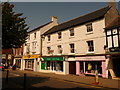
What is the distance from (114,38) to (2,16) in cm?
1161

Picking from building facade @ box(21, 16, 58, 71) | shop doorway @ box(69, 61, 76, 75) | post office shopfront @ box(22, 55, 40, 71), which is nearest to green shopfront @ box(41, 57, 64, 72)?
shop doorway @ box(69, 61, 76, 75)

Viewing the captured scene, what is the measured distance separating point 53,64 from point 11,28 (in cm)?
1414

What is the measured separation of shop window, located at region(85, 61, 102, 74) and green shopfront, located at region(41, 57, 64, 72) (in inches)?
177

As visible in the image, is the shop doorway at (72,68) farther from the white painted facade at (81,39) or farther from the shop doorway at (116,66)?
the shop doorway at (116,66)

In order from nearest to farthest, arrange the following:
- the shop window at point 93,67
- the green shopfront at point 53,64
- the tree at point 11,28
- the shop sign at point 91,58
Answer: the tree at point 11,28
the shop sign at point 91,58
the shop window at point 93,67
the green shopfront at point 53,64

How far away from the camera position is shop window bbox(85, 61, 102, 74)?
55.2 feet

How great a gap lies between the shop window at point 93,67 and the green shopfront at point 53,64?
4.50 meters

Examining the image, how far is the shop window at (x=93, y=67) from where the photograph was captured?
1682 centimetres

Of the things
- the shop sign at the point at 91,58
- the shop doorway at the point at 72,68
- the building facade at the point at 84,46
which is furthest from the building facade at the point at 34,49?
the shop sign at the point at 91,58

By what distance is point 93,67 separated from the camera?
17562 millimetres

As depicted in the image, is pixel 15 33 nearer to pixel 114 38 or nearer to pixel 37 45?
pixel 114 38

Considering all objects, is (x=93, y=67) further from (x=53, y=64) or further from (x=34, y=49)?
(x=34, y=49)

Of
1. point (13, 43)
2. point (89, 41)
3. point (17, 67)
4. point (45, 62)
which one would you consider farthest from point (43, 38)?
point (13, 43)

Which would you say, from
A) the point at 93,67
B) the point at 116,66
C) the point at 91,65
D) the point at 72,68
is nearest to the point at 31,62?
the point at 72,68
